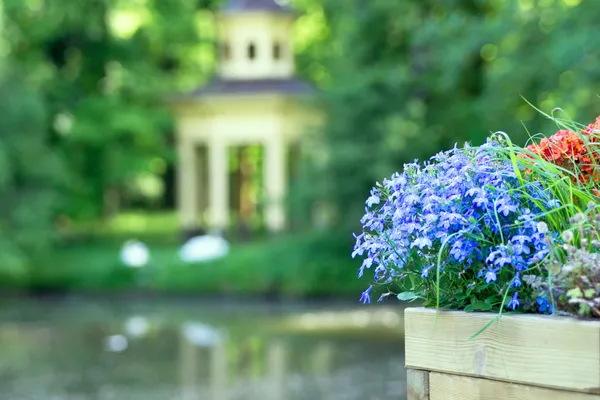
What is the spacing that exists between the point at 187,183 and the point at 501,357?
23.5m

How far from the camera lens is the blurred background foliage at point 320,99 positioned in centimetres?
1705

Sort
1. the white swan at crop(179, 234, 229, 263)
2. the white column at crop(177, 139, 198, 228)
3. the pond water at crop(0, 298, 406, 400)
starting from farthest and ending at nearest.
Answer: the white column at crop(177, 139, 198, 228)
the white swan at crop(179, 234, 229, 263)
the pond water at crop(0, 298, 406, 400)

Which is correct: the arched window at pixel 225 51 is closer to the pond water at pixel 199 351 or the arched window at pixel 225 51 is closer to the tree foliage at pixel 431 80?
the tree foliage at pixel 431 80

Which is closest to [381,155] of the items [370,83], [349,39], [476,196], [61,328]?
[370,83]

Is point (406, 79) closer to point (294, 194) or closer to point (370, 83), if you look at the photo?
point (370, 83)

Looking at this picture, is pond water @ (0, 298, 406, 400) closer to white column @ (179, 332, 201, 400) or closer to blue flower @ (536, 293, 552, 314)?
white column @ (179, 332, 201, 400)

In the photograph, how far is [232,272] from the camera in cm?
2102

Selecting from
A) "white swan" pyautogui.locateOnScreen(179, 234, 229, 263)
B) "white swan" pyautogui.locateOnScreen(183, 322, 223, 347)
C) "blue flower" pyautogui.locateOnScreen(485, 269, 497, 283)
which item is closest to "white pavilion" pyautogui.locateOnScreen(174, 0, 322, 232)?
"white swan" pyautogui.locateOnScreen(179, 234, 229, 263)

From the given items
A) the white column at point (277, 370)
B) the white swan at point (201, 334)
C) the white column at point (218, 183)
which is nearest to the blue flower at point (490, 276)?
the white column at point (277, 370)

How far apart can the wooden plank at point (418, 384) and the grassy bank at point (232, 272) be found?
664 inches

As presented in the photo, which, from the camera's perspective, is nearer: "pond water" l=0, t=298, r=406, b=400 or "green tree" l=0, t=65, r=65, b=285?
"pond water" l=0, t=298, r=406, b=400

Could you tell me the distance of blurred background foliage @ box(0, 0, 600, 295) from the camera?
17047mm

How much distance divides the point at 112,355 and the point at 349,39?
32.5ft

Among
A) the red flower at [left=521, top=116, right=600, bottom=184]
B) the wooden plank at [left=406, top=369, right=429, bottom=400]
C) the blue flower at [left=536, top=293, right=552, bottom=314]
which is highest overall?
the red flower at [left=521, top=116, right=600, bottom=184]
